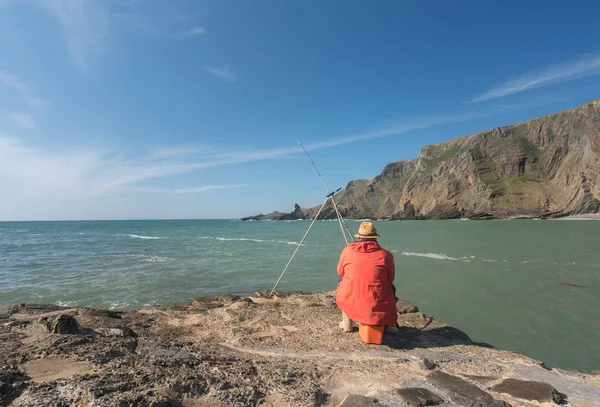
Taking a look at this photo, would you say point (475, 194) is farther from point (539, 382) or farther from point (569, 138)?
point (539, 382)

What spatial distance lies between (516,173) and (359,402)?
100m

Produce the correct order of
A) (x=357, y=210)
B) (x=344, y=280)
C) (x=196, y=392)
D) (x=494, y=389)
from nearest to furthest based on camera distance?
1. (x=196, y=392)
2. (x=494, y=389)
3. (x=344, y=280)
4. (x=357, y=210)

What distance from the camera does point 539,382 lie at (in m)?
3.85

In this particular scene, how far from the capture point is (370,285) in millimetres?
4949

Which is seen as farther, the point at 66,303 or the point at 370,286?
the point at 66,303

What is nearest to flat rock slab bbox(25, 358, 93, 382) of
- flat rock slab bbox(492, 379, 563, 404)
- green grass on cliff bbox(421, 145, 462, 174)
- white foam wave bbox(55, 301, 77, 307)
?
flat rock slab bbox(492, 379, 563, 404)

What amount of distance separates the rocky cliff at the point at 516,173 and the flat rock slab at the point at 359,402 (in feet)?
276

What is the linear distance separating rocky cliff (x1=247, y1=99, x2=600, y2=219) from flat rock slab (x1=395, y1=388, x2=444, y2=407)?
83512 millimetres

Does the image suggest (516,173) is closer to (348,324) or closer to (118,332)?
(348,324)

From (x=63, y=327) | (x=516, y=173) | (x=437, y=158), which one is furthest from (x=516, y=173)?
(x=63, y=327)

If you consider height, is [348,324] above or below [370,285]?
below

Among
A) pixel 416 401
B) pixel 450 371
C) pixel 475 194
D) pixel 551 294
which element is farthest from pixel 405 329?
pixel 475 194

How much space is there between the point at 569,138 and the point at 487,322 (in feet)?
312

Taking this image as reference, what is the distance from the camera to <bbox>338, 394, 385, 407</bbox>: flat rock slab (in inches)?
128
